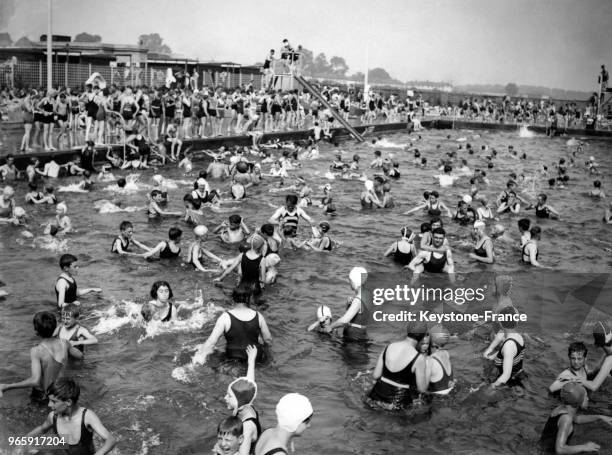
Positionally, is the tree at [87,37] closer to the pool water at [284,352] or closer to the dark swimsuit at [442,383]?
the pool water at [284,352]

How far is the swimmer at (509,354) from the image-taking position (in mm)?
6828

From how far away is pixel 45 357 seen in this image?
5.96m

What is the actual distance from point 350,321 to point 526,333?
2.98 metres

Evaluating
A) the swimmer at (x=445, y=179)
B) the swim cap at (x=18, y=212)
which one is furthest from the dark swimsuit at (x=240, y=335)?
the swimmer at (x=445, y=179)

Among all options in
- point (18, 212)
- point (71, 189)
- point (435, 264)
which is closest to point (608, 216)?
point (435, 264)

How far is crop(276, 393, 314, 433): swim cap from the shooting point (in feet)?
12.6

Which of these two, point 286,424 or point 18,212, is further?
point 18,212

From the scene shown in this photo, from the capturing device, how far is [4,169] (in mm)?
15500

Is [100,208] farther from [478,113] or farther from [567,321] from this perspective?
[478,113]

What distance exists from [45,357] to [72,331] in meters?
1.11

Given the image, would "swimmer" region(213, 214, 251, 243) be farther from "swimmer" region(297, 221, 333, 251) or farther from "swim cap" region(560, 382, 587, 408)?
"swim cap" region(560, 382, 587, 408)

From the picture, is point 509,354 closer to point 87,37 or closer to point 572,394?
point 572,394

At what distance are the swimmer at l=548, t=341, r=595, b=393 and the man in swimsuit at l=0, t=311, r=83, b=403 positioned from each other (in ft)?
16.4
